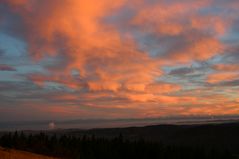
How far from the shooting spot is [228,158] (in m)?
26.0

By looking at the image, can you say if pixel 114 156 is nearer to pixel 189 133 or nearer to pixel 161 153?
pixel 161 153

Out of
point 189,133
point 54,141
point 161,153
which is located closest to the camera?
point 54,141

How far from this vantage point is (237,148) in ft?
131

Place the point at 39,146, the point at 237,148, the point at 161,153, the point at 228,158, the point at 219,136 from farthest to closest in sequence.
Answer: the point at 219,136 → the point at 237,148 → the point at 228,158 → the point at 161,153 → the point at 39,146

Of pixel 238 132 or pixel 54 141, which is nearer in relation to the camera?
pixel 54 141

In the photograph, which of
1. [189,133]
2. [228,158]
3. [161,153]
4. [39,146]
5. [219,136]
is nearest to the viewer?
[39,146]

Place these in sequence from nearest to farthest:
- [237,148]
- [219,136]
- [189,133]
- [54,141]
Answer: [54,141], [237,148], [219,136], [189,133]

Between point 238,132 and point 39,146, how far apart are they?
3206 cm

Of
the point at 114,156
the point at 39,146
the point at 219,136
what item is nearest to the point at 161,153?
the point at 114,156

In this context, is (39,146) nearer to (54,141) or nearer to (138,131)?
(54,141)

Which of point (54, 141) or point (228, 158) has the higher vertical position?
point (54, 141)

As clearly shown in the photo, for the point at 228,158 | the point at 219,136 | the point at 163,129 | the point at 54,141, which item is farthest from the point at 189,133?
the point at 54,141

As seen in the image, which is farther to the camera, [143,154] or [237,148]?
[237,148]

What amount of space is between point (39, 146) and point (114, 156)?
182 inches
